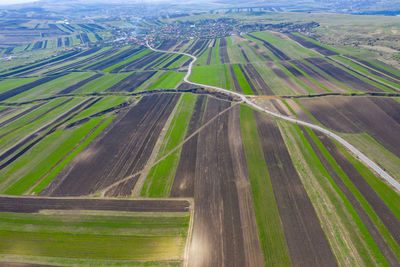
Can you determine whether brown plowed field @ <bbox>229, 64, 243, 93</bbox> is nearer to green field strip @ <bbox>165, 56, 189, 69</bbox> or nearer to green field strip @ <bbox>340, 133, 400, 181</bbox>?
green field strip @ <bbox>165, 56, 189, 69</bbox>

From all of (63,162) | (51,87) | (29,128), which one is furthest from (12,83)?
(63,162)

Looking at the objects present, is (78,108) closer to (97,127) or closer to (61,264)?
(97,127)

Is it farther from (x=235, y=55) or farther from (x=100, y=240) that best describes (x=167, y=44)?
(x=100, y=240)

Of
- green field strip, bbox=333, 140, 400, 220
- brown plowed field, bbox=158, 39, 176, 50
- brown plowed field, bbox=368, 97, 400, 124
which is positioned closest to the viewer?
green field strip, bbox=333, 140, 400, 220

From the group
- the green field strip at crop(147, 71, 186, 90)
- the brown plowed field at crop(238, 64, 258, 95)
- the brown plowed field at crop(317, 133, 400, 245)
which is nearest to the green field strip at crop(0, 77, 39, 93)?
the green field strip at crop(147, 71, 186, 90)

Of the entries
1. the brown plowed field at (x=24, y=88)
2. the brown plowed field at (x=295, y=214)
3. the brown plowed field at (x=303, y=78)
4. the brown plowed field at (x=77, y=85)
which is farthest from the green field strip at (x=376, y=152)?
the brown plowed field at (x=24, y=88)

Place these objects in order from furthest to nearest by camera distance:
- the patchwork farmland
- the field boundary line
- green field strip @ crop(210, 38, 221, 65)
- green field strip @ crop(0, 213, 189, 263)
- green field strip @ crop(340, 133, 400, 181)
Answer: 1. green field strip @ crop(210, 38, 221, 65)
2. the field boundary line
3. green field strip @ crop(340, 133, 400, 181)
4. the patchwork farmland
5. green field strip @ crop(0, 213, 189, 263)
